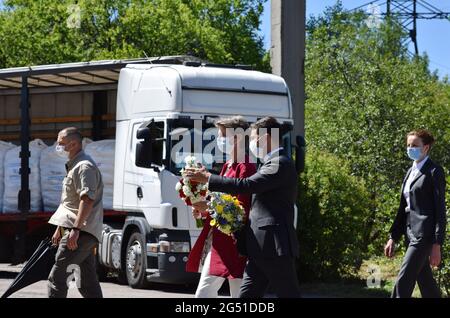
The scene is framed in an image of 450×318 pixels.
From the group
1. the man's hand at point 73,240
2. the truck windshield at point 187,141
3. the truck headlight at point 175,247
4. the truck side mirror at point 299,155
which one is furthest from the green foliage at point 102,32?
the man's hand at point 73,240

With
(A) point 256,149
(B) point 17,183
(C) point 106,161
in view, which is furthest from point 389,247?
(B) point 17,183

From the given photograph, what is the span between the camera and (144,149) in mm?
13992

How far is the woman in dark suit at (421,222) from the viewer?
9359 mm

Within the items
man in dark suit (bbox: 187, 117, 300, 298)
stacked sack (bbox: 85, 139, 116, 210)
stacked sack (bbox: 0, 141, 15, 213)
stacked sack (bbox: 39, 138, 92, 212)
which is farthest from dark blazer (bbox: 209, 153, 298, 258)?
stacked sack (bbox: 0, 141, 15, 213)

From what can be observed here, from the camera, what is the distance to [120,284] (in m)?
15.9

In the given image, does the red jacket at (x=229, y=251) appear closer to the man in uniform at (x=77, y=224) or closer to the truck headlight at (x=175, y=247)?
the man in uniform at (x=77, y=224)

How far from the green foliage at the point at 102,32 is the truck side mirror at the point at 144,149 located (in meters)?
15.9

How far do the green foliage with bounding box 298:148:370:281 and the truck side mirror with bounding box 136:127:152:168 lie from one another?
11.2ft

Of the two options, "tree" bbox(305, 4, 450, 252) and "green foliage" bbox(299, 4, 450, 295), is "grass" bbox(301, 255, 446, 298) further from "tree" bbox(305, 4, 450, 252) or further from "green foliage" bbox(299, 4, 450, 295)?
"tree" bbox(305, 4, 450, 252)

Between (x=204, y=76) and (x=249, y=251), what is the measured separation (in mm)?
6660

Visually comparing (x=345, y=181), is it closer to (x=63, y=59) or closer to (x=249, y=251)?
(x=249, y=251)

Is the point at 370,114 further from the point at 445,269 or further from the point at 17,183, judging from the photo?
the point at 445,269

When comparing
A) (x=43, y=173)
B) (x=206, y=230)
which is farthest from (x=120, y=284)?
(x=206, y=230)

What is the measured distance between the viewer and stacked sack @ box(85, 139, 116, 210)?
16.5 metres
